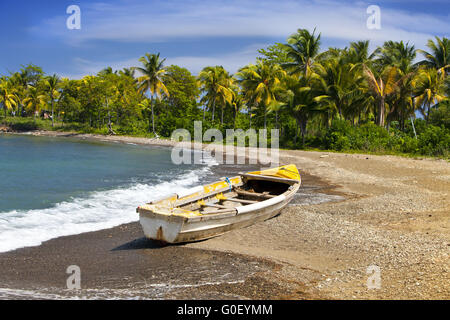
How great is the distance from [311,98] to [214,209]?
78.9 feet

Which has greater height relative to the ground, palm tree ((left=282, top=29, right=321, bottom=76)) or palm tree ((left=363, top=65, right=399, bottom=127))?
palm tree ((left=282, top=29, right=321, bottom=76))

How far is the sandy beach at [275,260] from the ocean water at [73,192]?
0.95 m

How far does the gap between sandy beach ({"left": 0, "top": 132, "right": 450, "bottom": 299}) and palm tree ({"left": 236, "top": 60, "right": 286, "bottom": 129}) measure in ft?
84.3

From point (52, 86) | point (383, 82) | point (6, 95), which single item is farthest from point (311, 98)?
point (6, 95)

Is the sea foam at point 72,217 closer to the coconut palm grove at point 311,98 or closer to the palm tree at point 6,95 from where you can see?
the coconut palm grove at point 311,98

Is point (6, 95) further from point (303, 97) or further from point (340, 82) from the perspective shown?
point (340, 82)

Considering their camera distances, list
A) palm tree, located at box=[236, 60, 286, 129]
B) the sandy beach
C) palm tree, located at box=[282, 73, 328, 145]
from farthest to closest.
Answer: palm tree, located at box=[236, 60, 286, 129] → palm tree, located at box=[282, 73, 328, 145] → the sandy beach

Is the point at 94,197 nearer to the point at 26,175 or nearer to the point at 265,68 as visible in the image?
the point at 26,175

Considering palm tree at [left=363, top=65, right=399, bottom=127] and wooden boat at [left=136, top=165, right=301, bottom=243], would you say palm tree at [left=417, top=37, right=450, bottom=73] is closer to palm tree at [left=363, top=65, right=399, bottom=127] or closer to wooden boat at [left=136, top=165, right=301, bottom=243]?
palm tree at [left=363, top=65, right=399, bottom=127]

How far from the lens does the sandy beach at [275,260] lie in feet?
15.7

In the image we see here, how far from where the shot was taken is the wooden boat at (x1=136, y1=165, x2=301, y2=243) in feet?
21.6

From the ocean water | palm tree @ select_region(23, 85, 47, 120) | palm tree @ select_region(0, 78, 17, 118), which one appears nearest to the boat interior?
the ocean water

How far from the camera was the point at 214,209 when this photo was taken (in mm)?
8297

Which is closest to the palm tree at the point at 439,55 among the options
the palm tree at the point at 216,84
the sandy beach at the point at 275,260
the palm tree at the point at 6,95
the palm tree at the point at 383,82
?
the palm tree at the point at 383,82
